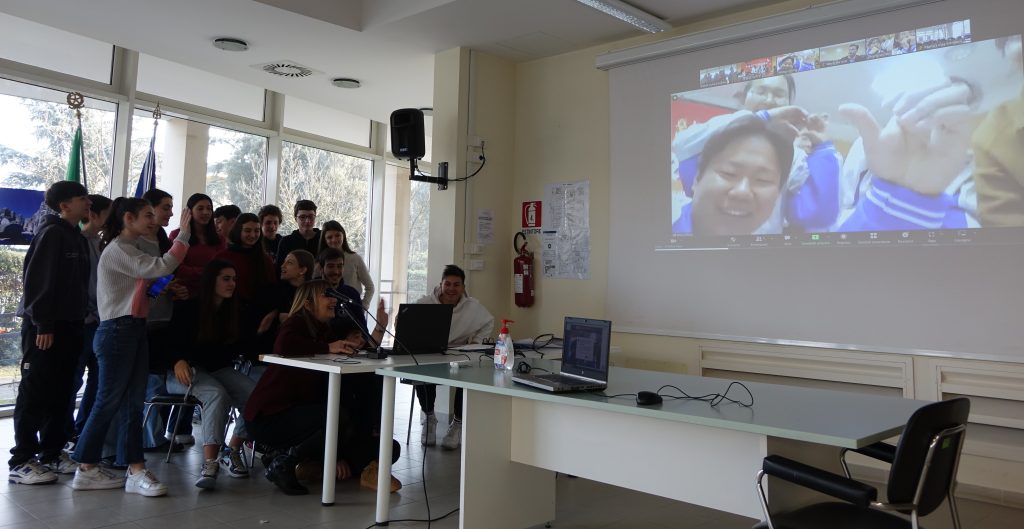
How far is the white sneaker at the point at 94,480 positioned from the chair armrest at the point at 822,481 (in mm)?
3191

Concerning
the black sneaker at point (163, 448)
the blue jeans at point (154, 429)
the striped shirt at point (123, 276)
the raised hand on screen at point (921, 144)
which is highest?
the raised hand on screen at point (921, 144)

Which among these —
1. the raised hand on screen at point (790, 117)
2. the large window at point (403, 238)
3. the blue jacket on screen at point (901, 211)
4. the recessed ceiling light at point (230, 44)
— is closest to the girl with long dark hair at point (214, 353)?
the recessed ceiling light at point (230, 44)

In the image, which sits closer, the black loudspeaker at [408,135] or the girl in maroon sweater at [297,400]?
the girl in maroon sweater at [297,400]

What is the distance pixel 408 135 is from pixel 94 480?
3.14 meters

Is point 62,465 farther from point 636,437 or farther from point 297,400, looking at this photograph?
point 636,437

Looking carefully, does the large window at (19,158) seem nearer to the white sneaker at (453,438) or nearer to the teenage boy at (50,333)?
the teenage boy at (50,333)

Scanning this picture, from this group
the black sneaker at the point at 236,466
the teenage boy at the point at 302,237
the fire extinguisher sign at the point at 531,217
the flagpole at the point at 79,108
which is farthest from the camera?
the fire extinguisher sign at the point at 531,217

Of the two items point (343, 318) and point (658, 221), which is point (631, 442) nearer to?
point (343, 318)

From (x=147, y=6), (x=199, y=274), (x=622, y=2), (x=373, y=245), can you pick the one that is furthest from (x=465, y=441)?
(x=373, y=245)

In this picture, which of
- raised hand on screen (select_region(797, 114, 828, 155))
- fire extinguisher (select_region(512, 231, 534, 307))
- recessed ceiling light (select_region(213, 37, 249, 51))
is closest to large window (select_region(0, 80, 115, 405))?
recessed ceiling light (select_region(213, 37, 249, 51))

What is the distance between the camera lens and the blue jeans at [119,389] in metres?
3.34

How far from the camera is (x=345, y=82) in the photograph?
20.6 ft

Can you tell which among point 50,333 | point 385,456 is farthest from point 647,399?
point 50,333

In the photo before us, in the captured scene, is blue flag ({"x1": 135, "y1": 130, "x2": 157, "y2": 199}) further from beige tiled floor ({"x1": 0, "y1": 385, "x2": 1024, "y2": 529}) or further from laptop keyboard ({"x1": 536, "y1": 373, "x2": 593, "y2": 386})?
laptop keyboard ({"x1": 536, "y1": 373, "x2": 593, "y2": 386})
